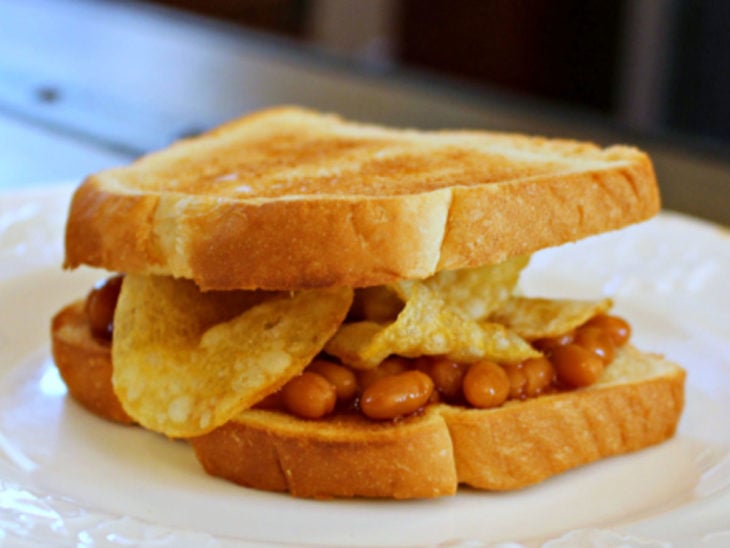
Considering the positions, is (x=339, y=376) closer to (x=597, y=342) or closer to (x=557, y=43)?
(x=597, y=342)

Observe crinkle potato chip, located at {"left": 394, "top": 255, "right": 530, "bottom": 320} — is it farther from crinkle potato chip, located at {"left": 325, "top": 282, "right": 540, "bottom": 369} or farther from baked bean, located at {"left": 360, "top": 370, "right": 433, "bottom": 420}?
baked bean, located at {"left": 360, "top": 370, "right": 433, "bottom": 420}

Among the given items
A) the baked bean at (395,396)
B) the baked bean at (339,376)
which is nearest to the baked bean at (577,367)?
the baked bean at (395,396)

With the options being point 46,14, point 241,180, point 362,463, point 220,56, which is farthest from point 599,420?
point 46,14

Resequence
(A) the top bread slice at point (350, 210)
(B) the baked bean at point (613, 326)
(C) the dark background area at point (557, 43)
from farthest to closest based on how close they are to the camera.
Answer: (C) the dark background area at point (557, 43) → (B) the baked bean at point (613, 326) → (A) the top bread slice at point (350, 210)

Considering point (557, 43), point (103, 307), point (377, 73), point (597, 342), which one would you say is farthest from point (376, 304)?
point (557, 43)

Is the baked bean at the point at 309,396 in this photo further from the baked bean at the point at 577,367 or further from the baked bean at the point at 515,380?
the baked bean at the point at 577,367

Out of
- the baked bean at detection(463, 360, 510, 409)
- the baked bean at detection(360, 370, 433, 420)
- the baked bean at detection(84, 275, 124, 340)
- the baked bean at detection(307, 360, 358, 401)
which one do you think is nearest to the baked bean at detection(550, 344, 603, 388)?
the baked bean at detection(463, 360, 510, 409)
